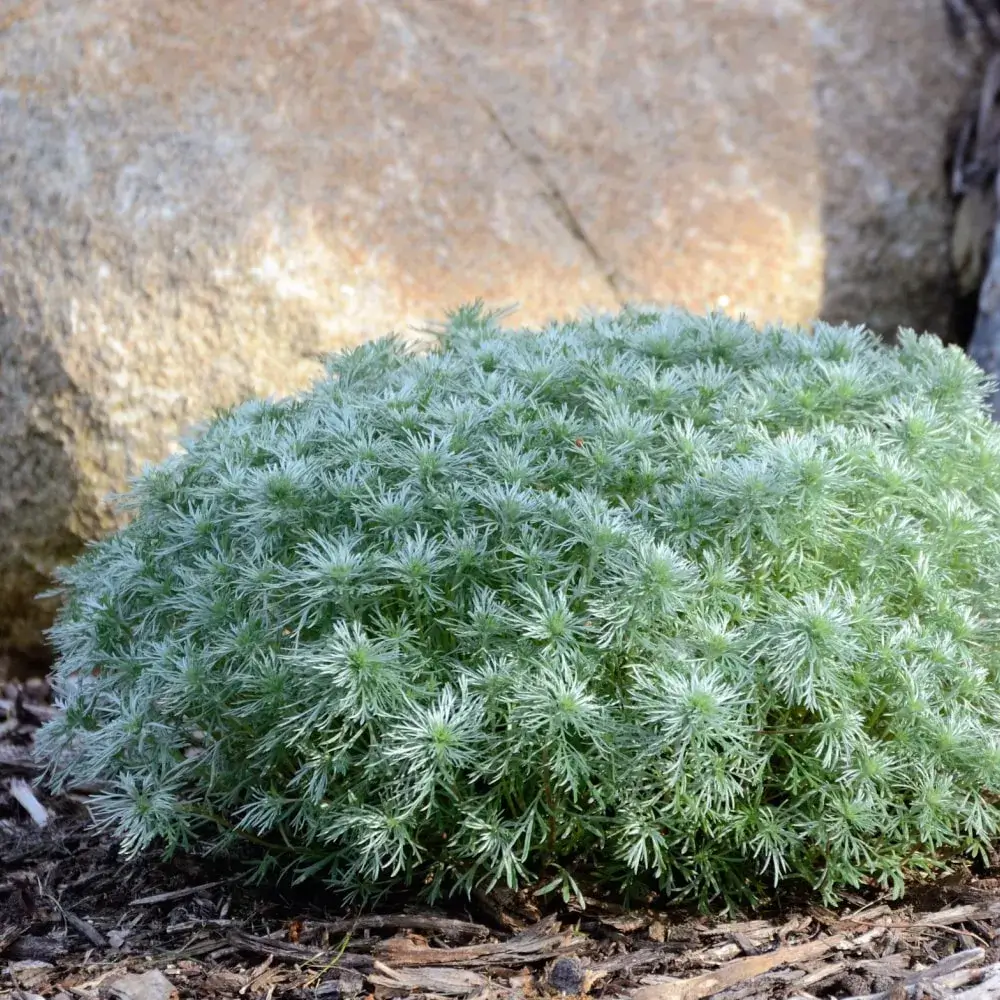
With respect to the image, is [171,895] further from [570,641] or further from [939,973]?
[939,973]

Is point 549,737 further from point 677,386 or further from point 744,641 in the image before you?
point 677,386

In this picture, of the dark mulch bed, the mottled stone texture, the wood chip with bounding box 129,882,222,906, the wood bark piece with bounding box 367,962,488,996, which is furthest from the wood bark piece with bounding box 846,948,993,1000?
the mottled stone texture

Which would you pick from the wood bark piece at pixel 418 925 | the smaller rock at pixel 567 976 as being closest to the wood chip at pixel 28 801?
the wood bark piece at pixel 418 925

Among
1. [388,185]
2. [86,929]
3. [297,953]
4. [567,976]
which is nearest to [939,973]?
[567,976]

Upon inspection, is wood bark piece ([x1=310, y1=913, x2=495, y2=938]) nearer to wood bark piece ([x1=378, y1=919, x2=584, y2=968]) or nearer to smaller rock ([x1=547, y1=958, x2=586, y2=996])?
wood bark piece ([x1=378, y1=919, x2=584, y2=968])

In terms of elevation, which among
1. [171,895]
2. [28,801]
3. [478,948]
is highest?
[28,801]

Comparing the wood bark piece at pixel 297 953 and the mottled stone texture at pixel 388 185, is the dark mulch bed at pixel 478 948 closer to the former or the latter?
the wood bark piece at pixel 297 953
